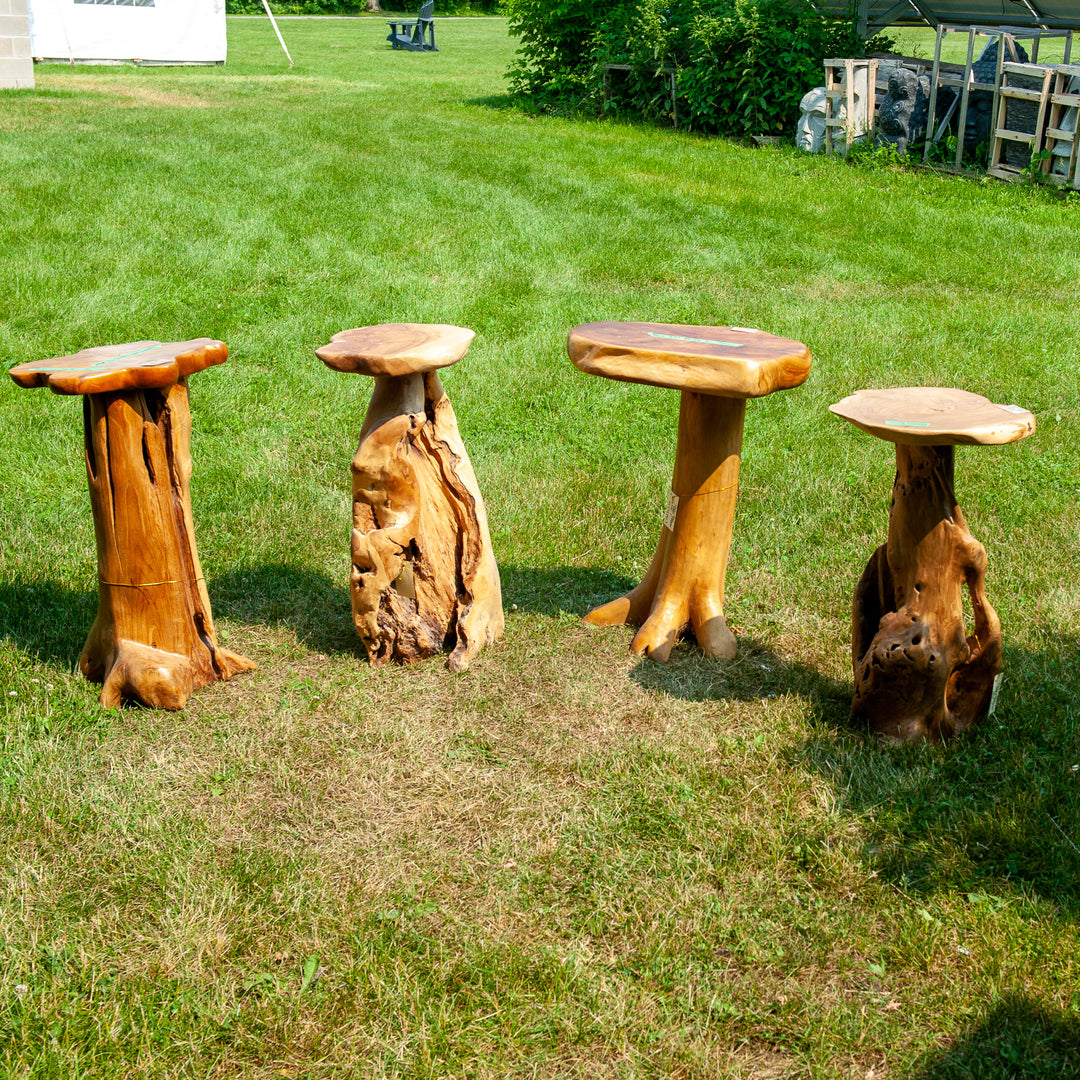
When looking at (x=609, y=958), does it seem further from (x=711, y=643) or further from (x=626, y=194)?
(x=626, y=194)

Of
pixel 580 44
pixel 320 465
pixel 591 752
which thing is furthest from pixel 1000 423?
pixel 580 44

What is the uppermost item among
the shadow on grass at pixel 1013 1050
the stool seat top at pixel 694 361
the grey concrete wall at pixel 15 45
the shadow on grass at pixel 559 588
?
the grey concrete wall at pixel 15 45

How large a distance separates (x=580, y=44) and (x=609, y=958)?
14.3m

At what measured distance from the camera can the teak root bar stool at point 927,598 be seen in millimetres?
3289

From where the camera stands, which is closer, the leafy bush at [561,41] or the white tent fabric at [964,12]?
the white tent fabric at [964,12]

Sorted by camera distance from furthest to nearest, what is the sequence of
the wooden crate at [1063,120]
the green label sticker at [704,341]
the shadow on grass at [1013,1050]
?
1. the wooden crate at [1063,120]
2. the green label sticker at [704,341]
3. the shadow on grass at [1013,1050]

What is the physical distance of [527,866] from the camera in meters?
3.04

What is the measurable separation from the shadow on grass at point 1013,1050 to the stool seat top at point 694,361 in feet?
6.07

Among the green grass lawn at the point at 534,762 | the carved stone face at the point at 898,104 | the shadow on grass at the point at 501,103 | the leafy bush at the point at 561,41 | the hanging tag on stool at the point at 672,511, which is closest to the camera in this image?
the green grass lawn at the point at 534,762

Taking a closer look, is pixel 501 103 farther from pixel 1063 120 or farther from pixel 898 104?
pixel 1063 120

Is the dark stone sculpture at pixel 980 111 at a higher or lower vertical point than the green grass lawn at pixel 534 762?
higher

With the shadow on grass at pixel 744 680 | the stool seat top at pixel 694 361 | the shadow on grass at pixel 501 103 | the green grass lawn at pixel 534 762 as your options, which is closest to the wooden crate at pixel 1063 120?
the green grass lawn at pixel 534 762

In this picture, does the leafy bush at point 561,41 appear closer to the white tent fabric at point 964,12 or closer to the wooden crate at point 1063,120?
the white tent fabric at point 964,12

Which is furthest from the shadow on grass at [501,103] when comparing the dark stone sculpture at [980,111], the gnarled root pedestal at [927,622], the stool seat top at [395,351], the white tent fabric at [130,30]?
the gnarled root pedestal at [927,622]
